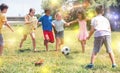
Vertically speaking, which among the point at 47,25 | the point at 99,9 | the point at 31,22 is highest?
the point at 99,9

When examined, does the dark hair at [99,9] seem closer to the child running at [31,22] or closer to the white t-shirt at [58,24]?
the white t-shirt at [58,24]

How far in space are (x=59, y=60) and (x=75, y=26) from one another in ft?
91.1

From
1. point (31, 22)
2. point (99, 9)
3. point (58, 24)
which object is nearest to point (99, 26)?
point (99, 9)

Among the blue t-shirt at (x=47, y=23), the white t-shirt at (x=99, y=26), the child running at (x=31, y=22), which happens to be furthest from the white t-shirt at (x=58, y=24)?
the white t-shirt at (x=99, y=26)

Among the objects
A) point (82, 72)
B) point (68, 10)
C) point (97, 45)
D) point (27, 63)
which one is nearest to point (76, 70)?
point (82, 72)

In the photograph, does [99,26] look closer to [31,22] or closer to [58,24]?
[58,24]

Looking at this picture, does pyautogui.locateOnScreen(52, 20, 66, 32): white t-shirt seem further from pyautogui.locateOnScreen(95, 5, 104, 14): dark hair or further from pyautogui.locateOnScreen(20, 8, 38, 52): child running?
pyautogui.locateOnScreen(95, 5, 104, 14): dark hair

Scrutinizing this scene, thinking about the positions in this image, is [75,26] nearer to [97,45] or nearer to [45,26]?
[45,26]

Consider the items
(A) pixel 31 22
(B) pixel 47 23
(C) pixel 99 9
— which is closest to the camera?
(C) pixel 99 9

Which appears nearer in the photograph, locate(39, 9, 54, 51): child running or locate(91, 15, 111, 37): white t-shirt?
locate(91, 15, 111, 37): white t-shirt

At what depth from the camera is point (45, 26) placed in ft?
48.2

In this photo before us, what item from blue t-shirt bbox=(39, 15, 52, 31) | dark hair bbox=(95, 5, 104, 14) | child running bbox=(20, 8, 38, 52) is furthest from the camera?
child running bbox=(20, 8, 38, 52)

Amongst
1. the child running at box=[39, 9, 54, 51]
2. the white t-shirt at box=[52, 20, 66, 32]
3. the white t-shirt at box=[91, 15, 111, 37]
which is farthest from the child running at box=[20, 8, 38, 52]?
the white t-shirt at box=[91, 15, 111, 37]

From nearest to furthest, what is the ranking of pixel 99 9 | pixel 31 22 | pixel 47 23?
pixel 99 9
pixel 47 23
pixel 31 22
